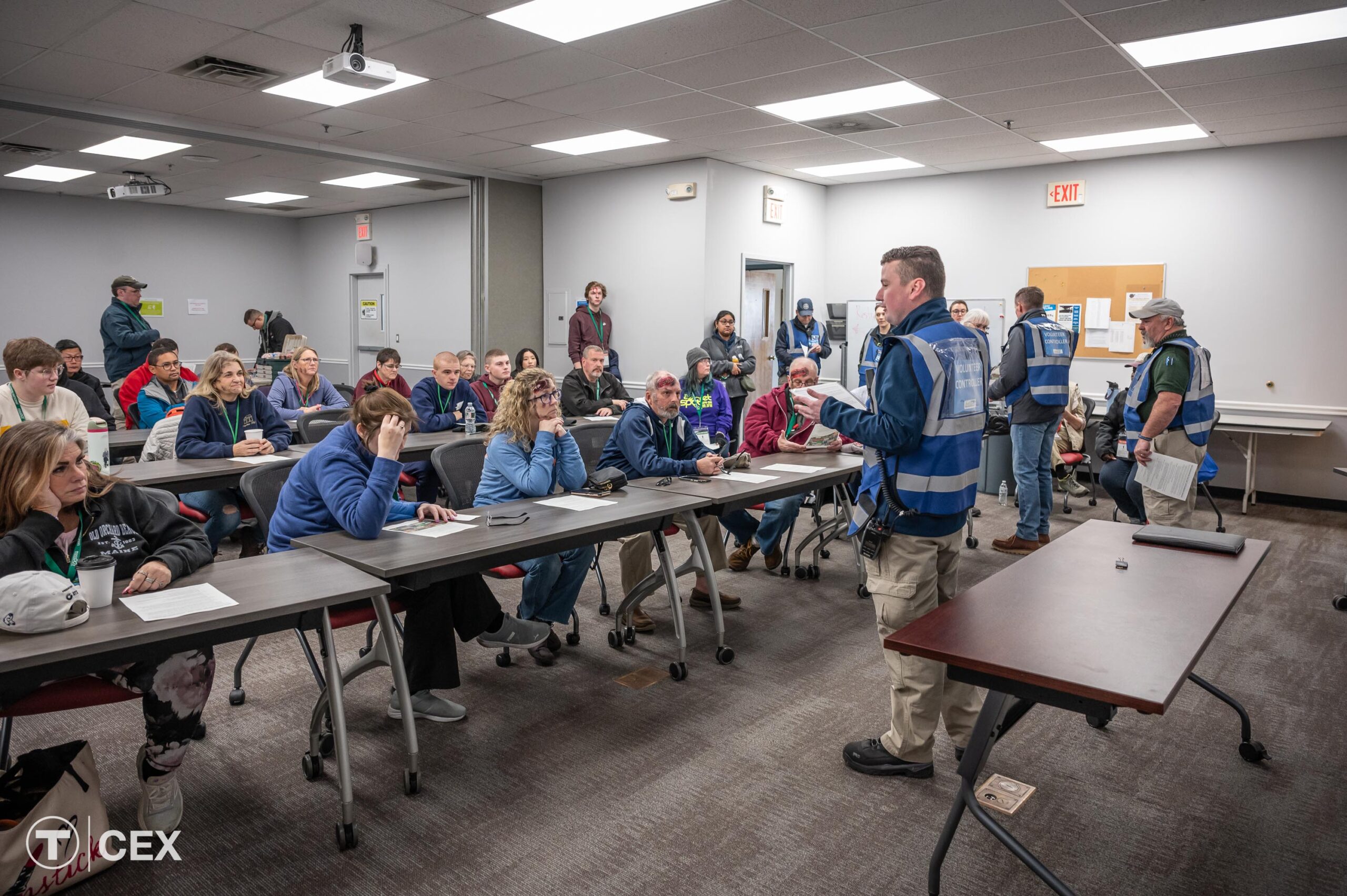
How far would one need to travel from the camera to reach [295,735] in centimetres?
310

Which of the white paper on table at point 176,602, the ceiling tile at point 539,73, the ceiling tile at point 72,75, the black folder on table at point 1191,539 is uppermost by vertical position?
the ceiling tile at point 539,73

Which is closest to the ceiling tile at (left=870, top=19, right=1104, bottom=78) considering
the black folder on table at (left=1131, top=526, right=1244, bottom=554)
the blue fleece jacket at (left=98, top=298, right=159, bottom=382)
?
the black folder on table at (left=1131, top=526, right=1244, bottom=554)

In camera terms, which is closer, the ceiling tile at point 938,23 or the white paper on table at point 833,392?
the white paper on table at point 833,392

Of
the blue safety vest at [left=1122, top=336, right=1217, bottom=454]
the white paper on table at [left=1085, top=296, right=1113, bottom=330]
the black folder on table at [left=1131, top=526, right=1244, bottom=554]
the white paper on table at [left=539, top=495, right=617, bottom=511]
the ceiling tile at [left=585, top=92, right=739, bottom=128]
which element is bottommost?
the white paper on table at [left=539, top=495, right=617, bottom=511]

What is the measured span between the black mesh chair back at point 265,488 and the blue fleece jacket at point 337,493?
0.11 meters

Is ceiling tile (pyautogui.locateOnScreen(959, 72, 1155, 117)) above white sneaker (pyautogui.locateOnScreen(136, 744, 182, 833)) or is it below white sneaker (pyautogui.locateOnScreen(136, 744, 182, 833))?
above

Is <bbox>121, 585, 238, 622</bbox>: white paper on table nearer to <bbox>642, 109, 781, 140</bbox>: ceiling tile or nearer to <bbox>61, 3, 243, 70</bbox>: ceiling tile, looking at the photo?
<bbox>61, 3, 243, 70</bbox>: ceiling tile

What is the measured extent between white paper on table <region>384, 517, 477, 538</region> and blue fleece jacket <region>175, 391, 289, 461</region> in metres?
2.02

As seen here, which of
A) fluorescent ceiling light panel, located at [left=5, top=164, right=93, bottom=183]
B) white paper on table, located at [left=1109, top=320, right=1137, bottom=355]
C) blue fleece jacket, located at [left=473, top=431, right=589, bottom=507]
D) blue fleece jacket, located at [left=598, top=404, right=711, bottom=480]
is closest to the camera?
blue fleece jacket, located at [left=473, top=431, right=589, bottom=507]

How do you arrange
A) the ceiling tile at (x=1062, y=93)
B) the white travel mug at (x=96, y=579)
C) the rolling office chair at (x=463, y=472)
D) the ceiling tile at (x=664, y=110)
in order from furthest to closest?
the ceiling tile at (x=664, y=110)
the ceiling tile at (x=1062, y=93)
the rolling office chair at (x=463, y=472)
the white travel mug at (x=96, y=579)

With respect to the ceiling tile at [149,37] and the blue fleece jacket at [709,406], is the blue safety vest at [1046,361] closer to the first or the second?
the blue fleece jacket at [709,406]

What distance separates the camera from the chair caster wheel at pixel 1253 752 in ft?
9.82

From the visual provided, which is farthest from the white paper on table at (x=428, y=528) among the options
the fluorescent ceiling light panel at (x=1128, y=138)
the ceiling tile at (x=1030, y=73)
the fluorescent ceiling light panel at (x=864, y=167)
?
the fluorescent ceiling light panel at (x=864, y=167)

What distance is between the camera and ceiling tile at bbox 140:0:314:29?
439cm
